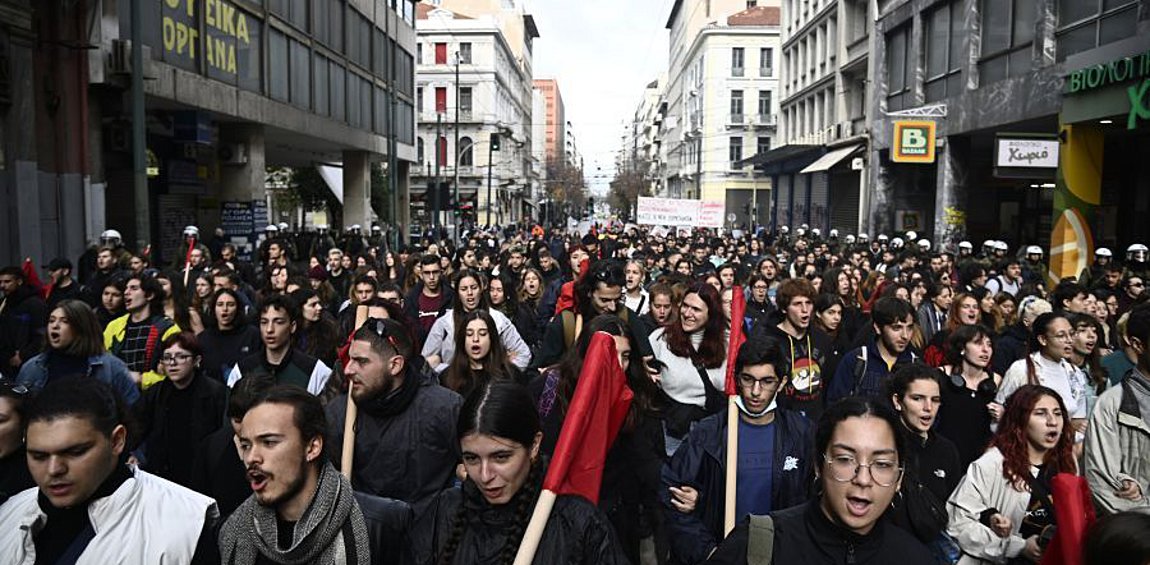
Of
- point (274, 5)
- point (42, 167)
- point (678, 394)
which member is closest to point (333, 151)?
point (274, 5)

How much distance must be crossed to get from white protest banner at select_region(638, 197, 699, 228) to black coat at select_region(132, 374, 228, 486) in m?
21.4

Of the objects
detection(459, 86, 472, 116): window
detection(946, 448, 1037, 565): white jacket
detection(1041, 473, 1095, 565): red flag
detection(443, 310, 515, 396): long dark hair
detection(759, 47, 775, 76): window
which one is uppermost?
detection(759, 47, 775, 76): window

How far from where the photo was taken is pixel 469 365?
6.25m

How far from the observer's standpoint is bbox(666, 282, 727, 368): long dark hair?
613cm

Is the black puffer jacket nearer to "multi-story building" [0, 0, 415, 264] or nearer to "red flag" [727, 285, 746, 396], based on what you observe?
"red flag" [727, 285, 746, 396]

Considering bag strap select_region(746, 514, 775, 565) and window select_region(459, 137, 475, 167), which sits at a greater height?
window select_region(459, 137, 475, 167)

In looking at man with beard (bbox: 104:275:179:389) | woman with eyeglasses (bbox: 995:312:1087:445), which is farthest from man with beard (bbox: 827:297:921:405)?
man with beard (bbox: 104:275:179:389)

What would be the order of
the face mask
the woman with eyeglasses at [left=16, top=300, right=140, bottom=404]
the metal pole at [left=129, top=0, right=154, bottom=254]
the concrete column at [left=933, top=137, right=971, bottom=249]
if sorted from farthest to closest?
the concrete column at [left=933, top=137, right=971, bottom=249]
the metal pole at [left=129, top=0, right=154, bottom=254]
the woman with eyeglasses at [left=16, top=300, right=140, bottom=404]
the face mask

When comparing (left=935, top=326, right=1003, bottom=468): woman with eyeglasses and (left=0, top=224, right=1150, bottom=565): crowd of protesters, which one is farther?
(left=935, top=326, right=1003, bottom=468): woman with eyeglasses

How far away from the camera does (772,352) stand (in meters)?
4.34

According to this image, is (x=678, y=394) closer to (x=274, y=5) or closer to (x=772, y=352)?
(x=772, y=352)

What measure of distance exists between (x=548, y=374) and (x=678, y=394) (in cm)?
106

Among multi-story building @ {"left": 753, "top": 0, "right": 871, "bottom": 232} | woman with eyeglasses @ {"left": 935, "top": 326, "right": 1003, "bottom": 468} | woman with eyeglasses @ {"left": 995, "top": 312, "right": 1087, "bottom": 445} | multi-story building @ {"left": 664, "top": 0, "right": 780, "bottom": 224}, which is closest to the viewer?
woman with eyeglasses @ {"left": 935, "top": 326, "right": 1003, "bottom": 468}

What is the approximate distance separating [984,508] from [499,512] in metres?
2.34
